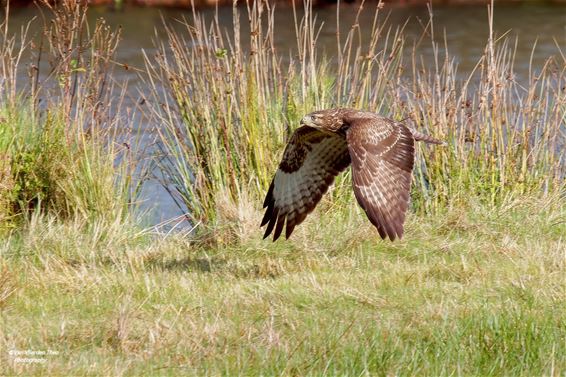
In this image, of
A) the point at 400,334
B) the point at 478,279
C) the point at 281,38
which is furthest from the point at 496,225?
the point at 281,38

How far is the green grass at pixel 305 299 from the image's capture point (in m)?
4.86

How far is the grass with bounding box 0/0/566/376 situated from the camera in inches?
196

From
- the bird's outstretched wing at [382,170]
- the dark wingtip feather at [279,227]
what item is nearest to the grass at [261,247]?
the dark wingtip feather at [279,227]

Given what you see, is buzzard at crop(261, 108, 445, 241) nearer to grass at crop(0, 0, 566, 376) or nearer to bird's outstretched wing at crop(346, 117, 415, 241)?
bird's outstretched wing at crop(346, 117, 415, 241)

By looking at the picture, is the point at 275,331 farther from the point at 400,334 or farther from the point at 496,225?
the point at 496,225

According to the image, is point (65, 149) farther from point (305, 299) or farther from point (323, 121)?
point (305, 299)

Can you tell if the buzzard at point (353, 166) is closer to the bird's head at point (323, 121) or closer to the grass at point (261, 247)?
the bird's head at point (323, 121)

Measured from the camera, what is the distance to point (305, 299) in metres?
5.75

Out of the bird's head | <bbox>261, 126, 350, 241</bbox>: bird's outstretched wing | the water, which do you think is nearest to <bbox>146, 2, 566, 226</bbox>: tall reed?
<bbox>261, 126, 350, 241</bbox>: bird's outstretched wing

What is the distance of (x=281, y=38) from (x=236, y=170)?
9.84m

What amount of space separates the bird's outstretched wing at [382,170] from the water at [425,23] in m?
8.40

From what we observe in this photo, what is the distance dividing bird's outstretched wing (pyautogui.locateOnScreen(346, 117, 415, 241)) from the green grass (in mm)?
373

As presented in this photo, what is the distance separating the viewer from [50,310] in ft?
18.7

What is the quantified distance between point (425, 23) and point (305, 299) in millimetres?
13688
